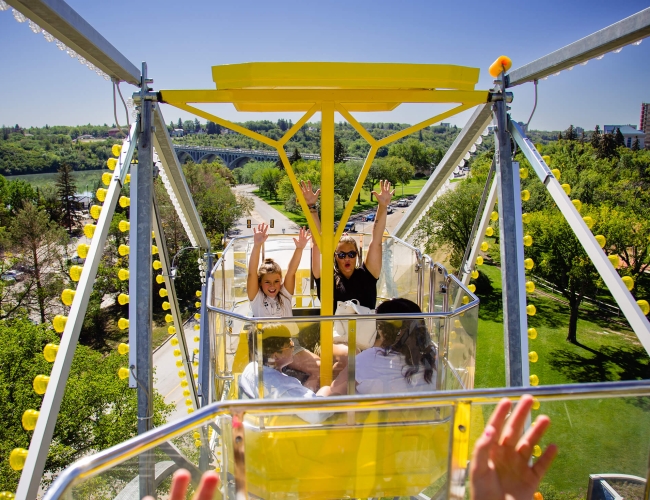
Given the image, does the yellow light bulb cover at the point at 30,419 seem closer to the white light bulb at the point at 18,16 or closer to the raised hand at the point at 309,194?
the white light bulb at the point at 18,16

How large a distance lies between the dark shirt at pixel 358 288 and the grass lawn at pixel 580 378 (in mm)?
3448

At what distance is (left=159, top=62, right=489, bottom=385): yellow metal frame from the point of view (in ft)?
14.4

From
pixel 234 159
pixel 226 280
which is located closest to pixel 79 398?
pixel 226 280

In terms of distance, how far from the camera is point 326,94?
16.0 feet

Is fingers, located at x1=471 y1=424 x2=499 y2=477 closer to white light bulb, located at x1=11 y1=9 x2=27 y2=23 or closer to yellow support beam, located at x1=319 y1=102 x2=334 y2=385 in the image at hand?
yellow support beam, located at x1=319 y1=102 x2=334 y2=385

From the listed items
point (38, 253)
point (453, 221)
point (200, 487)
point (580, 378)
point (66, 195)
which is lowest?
point (580, 378)

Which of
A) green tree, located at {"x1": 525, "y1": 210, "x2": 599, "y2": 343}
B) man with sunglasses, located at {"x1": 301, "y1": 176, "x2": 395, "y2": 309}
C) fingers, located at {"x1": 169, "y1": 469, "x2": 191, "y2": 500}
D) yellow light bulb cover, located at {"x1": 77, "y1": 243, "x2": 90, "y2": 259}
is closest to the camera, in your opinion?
fingers, located at {"x1": 169, "y1": 469, "x2": 191, "y2": 500}

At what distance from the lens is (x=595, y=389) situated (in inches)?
88.7

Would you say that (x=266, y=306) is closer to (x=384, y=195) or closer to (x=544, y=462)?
(x=384, y=195)

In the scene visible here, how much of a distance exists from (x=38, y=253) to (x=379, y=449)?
40.3m

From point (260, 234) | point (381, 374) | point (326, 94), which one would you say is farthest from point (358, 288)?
point (326, 94)

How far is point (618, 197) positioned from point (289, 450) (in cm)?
4499

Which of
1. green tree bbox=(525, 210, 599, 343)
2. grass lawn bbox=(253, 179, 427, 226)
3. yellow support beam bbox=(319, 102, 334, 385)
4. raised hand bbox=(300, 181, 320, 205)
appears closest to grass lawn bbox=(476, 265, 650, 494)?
green tree bbox=(525, 210, 599, 343)

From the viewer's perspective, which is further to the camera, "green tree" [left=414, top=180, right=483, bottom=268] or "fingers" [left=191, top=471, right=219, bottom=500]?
"green tree" [left=414, top=180, right=483, bottom=268]
